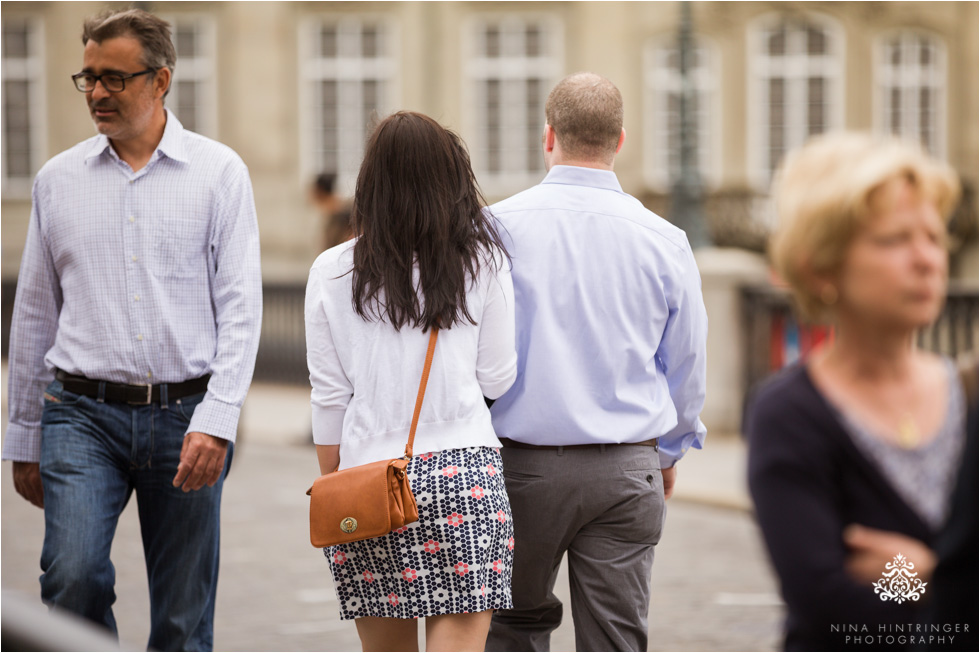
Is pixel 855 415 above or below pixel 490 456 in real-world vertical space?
above

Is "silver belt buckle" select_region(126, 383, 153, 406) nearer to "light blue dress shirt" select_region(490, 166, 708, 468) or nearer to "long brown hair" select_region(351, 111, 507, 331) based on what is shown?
"long brown hair" select_region(351, 111, 507, 331)

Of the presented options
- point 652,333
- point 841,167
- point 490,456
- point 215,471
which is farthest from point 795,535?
point 215,471

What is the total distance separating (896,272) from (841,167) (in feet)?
0.52

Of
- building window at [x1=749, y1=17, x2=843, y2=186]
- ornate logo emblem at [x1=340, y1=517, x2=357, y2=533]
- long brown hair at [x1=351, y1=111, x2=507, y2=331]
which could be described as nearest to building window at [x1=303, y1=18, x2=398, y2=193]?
building window at [x1=749, y1=17, x2=843, y2=186]

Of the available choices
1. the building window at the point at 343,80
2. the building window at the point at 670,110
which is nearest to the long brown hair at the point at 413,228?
the building window at the point at 670,110

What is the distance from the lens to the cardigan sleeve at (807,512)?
5.94 feet

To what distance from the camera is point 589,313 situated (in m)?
3.42

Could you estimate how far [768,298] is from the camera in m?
11.5

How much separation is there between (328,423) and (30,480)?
112 centimetres

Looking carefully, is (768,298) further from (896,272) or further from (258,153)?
(258,153)

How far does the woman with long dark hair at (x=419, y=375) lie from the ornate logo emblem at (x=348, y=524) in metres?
0.08

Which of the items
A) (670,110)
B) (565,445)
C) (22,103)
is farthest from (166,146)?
(22,103)

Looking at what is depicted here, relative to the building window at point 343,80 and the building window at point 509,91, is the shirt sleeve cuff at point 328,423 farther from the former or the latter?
the building window at point 343,80

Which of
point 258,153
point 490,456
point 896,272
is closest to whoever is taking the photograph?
point 896,272
